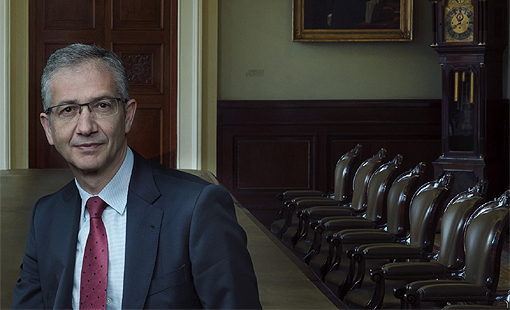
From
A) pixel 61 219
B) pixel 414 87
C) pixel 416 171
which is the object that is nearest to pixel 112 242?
pixel 61 219

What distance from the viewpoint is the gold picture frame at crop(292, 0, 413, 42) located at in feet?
24.1

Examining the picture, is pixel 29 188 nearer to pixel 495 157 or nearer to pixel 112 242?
pixel 112 242

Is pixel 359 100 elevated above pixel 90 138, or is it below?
above

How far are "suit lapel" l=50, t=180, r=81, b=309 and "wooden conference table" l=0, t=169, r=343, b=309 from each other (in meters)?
0.50

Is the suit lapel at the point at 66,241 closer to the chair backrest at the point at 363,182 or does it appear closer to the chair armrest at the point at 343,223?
the chair armrest at the point at 343,223

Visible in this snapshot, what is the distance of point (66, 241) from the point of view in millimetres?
1475

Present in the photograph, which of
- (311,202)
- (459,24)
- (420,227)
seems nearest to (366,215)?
(311,202)

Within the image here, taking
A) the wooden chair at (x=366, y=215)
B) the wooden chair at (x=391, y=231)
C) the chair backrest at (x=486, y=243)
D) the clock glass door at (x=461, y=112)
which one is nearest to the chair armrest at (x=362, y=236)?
the wooden chair at (x=391, y=231)

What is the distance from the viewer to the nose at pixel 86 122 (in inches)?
54.7

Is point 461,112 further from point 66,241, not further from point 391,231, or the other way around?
point 66,241

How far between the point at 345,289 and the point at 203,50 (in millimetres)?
4476

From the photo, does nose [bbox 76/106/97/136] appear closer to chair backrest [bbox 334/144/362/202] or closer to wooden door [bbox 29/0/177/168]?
chair backrest [bbox 334/144/362/202]

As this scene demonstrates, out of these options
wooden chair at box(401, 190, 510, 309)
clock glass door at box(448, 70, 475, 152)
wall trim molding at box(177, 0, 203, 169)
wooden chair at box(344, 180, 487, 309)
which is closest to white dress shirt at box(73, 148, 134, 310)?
wooden chair at box(401, 190, 510, 309)

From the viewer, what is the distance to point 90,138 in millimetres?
1411
